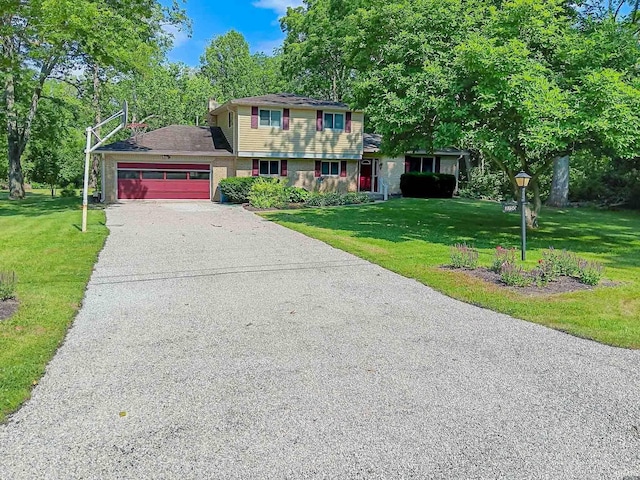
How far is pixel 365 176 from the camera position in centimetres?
2891

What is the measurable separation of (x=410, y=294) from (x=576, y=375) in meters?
3.18

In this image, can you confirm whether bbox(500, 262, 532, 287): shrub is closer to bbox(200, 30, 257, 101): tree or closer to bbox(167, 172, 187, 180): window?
bbox(167, 172, 187, 180): window

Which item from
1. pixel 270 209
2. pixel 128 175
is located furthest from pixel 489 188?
pixel 128 175

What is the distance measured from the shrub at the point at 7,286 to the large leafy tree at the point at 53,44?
1302cm

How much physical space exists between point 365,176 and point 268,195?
8.85 meters

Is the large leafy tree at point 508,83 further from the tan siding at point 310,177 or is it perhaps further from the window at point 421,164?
the window at point 421,164

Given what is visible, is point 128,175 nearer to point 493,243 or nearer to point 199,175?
point 199,175

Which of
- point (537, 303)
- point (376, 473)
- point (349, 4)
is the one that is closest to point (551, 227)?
point (537, 303)

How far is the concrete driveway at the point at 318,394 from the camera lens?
317 centimetres

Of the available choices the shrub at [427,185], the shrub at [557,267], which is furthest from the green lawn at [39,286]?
the shrub at [427,185]

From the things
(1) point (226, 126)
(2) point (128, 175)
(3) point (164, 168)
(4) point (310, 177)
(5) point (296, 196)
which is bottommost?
(5) point (296, 196)

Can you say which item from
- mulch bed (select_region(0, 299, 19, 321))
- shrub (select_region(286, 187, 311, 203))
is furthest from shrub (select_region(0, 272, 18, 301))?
shrub (select_region(286, 187, 311, 203))

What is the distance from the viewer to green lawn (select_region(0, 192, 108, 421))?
4379mm

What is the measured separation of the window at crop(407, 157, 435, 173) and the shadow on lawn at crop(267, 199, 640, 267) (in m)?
5.44
